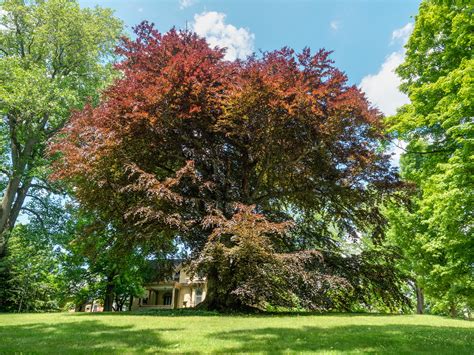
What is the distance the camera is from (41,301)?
22.2 meters

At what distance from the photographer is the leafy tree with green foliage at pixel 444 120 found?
8.57 metres

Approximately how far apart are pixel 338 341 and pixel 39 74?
20320 mm

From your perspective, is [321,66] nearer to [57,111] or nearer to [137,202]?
[137,202]

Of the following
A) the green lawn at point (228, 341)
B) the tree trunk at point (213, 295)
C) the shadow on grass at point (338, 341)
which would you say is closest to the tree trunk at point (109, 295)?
the tree trunk at point (213, 295)

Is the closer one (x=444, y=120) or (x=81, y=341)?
(x=81, y=341)

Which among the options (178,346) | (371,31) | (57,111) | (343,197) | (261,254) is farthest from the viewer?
(57,111)

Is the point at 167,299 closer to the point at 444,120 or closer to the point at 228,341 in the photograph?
Answer: the point at 444,120

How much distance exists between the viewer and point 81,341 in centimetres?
618

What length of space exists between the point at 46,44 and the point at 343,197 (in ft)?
65.6

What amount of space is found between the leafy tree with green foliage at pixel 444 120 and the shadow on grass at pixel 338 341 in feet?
13.5

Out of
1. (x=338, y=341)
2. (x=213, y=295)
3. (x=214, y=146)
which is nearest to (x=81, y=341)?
(x=338, y=341)

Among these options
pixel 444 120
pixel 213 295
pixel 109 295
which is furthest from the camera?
pixel 109 295

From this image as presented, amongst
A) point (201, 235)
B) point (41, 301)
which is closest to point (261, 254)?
point (201, 235)

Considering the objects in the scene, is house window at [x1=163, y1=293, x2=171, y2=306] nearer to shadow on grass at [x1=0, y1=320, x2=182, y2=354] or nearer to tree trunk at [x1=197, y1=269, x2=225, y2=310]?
tree trunk at [x1=197, y1=269, x2=225, y2=310]
